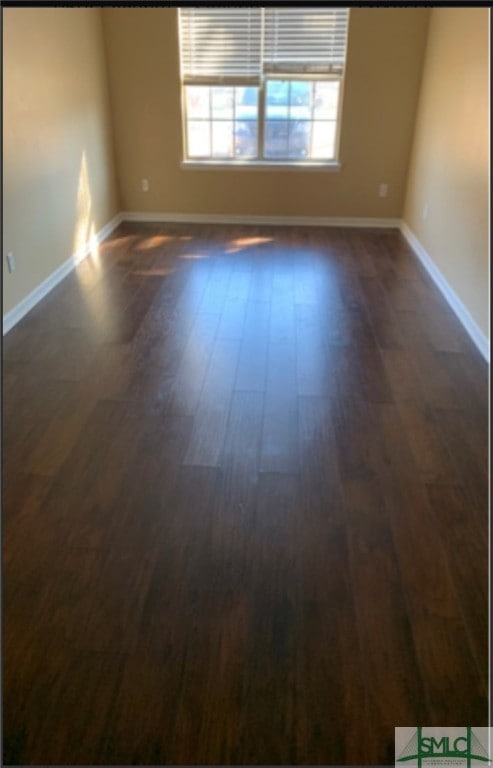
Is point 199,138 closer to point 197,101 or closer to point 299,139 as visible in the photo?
point 197,101

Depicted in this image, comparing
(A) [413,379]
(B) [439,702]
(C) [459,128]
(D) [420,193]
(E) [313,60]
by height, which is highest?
(E) [313,60]

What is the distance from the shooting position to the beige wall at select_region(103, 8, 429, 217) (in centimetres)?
479

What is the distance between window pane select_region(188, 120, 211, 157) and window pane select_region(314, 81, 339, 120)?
3.37 feet

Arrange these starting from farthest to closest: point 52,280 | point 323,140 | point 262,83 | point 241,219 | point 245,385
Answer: point 241,219 < point 323,140 < point 262,83 < point 52,280 < point 245,385

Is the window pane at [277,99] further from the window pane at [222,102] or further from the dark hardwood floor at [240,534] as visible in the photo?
the dark hardwood floor at [240,534]

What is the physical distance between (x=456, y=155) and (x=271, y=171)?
1.96 m

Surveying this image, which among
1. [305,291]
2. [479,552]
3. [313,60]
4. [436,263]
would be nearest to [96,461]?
[479,552]

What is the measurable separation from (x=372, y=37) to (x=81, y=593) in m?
4.93

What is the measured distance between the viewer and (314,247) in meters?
5.00

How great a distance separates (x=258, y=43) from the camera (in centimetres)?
487

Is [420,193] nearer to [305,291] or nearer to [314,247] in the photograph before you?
[314,247]

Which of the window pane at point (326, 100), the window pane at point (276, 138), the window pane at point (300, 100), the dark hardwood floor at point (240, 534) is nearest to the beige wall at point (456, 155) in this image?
the dark hardwood floor at point (240, 534)

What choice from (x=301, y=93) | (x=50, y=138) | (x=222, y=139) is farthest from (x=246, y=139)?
(x=50, y=138)

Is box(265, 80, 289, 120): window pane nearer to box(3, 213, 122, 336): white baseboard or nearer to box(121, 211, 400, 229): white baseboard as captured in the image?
box(121, 211, 400, 229): white baseboard
